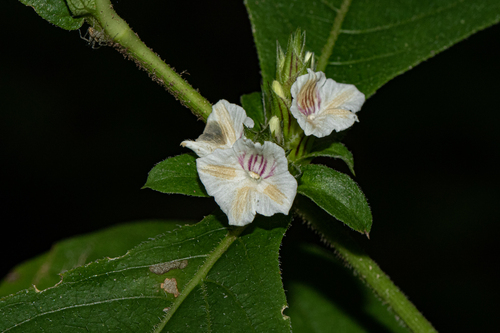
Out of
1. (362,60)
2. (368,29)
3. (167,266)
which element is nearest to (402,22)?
(368,29)

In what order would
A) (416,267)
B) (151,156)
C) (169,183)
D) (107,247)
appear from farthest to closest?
(151,156) < (416,267) < (107,247) < (169,183)

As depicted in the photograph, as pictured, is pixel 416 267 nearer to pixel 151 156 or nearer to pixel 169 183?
pixel 151 156

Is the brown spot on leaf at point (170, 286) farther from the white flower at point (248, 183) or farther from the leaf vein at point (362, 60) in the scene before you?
the leaf vein at point (362, 60)

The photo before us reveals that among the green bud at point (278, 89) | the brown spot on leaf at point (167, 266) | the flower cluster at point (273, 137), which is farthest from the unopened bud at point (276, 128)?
the brown spot on leaf at point (167, 266)

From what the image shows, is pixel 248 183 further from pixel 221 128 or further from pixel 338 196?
pixel 338 196

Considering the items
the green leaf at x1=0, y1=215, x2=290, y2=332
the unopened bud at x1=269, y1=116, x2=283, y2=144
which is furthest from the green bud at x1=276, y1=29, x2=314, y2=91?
the green leaf at x1=0, y1=215, x2=290, y2=332

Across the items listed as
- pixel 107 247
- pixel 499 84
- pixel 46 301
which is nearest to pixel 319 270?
pixel 107 247
